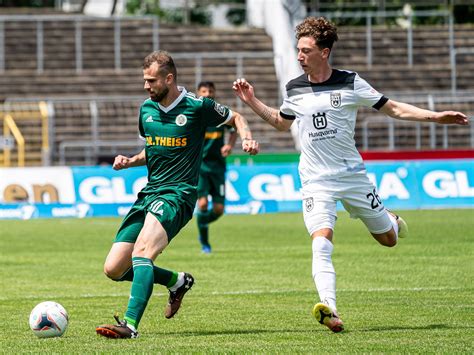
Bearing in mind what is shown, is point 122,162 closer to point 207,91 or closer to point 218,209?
point 207,91

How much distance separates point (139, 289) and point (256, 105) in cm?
200

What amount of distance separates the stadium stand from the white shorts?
2293 centimetres

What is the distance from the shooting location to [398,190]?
28016 mm

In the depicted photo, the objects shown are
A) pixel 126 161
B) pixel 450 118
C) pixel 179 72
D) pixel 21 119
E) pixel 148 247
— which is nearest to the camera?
pixel 148 247

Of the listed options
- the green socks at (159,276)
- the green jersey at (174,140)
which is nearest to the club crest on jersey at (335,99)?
the green jersey at (174,140)

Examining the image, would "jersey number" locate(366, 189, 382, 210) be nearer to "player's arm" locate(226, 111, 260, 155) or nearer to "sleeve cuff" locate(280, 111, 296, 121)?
"sleeve cuff" locate(280, 111, 296, 121)

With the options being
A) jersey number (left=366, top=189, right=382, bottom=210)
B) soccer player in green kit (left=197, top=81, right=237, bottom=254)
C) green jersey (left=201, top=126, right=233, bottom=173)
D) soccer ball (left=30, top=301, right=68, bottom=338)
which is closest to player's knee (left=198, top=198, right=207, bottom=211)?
soccer player in green kit (left=197, top=81, right=237, bottom=254)

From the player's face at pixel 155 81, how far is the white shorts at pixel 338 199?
1460 millimetres

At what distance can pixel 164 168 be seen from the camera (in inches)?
390

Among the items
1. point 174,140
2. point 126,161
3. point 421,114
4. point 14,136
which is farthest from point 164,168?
point 14,136

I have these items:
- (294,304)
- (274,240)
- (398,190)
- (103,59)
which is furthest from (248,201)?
(294,304)

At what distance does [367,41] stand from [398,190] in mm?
14021

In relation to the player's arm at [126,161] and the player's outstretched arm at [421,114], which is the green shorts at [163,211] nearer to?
the player's arm at [126,161]

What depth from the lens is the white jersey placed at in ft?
32.6
